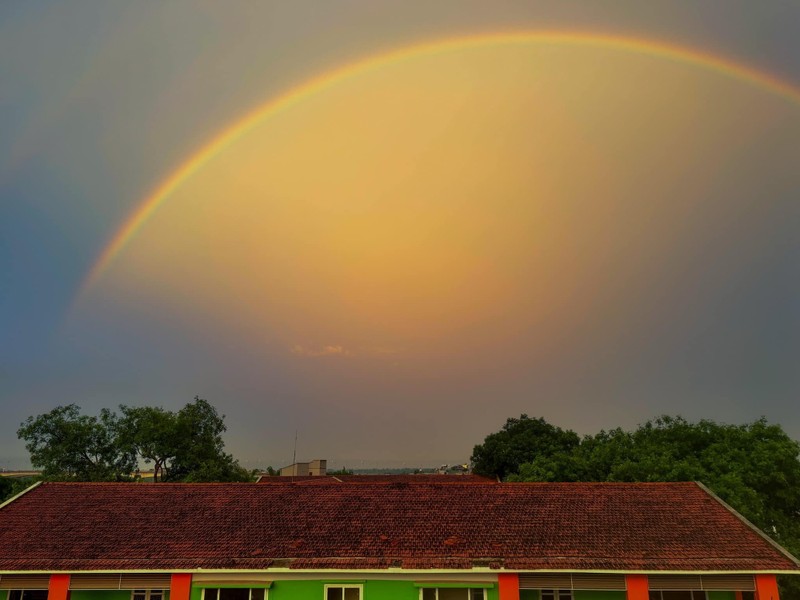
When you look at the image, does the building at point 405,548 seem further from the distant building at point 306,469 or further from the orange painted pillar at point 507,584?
the distant building at point 306,469

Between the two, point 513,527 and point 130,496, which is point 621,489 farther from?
point 130,496

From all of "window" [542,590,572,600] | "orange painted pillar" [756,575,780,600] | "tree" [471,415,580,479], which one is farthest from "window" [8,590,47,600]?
"tree" [471,415,580,479]

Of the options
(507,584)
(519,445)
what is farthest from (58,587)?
(519,445)

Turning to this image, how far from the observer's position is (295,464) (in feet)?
171

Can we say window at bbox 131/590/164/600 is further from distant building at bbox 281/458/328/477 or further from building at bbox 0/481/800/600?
distant building at bbox 281/458/328/477

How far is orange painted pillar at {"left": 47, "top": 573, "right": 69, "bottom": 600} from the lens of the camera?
14906 millimetres

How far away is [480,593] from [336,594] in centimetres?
358

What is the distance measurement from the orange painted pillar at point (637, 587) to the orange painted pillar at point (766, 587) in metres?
2.55

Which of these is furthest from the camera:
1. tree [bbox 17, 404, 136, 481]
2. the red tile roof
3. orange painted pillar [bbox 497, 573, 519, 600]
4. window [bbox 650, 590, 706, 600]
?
tree [bbox 17, 404, 136, 481]

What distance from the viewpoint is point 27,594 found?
15.6m

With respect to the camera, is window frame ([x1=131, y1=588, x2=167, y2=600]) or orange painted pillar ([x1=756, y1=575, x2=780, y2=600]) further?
window frame ([x1=131, y1=588, x2=167, y2=600])

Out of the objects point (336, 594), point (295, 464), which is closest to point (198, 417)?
point (295, 464)

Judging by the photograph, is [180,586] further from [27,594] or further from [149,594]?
[27,594]

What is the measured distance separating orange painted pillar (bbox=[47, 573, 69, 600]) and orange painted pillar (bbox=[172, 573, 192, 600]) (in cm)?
271
